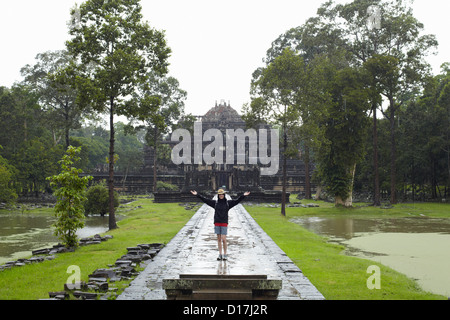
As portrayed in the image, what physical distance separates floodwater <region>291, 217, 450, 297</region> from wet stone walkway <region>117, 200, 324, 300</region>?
2.96m

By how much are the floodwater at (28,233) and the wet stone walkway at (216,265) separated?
5.25 meters

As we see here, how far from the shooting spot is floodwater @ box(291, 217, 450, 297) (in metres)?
10.5

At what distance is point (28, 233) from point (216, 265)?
522 inches

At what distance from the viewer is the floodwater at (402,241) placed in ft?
34.5

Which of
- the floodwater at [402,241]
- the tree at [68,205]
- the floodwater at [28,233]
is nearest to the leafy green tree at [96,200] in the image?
the floodwater at [28,233]

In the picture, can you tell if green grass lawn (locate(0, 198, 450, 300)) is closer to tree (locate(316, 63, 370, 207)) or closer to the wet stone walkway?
the wet stone walkway

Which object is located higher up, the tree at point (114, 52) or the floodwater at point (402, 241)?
the tree at point (114, 52)

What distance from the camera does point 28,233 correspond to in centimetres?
1884

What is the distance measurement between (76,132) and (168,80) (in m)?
51.7

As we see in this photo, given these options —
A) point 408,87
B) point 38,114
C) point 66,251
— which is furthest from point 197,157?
point 66,251

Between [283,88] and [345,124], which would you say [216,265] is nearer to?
[283,88]

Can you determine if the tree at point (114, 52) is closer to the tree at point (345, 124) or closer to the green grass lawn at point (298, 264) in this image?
the green grass lawn at point (298, 264)

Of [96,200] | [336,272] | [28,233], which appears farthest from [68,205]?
[96,200]

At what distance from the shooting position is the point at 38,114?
43.5 m
